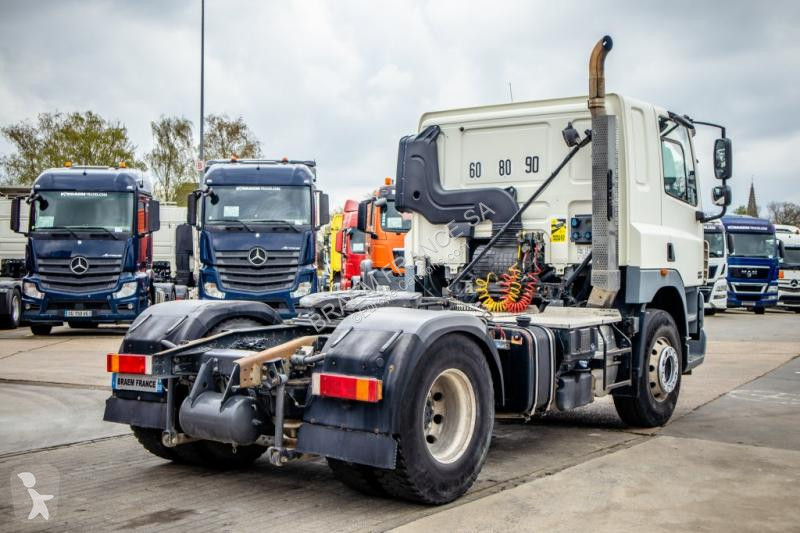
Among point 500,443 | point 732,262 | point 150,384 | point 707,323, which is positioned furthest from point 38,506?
point 732,262

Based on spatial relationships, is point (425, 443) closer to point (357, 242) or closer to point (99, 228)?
point (99, 228)

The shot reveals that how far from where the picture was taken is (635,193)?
7.63 metres

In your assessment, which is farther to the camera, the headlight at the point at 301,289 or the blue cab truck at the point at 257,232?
the headlight at the point at 301,289

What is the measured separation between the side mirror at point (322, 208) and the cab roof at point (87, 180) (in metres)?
3.99

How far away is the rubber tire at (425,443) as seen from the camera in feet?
16.3

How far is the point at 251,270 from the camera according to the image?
1684 centimetres

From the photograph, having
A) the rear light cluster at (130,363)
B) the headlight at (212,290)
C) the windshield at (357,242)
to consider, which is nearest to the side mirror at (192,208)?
the headlight at (212,290)

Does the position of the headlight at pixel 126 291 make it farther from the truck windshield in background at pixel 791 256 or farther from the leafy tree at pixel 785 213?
the leafy tree at pixel 785 213

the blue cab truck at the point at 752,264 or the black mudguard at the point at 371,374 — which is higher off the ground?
the blue cab truck at the point at 752,264

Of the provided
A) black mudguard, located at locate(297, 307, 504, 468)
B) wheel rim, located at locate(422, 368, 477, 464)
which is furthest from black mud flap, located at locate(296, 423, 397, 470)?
wheel rim, located at locate(422, 368, 477, 464)

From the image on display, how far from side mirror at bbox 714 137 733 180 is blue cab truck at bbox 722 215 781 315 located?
2167 centimetres

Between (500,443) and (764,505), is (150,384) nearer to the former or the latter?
(500,443)

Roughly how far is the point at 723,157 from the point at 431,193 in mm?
2848

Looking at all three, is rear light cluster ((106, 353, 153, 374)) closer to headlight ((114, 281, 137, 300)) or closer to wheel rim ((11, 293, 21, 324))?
headlight ((114, 281, 137, 300))
